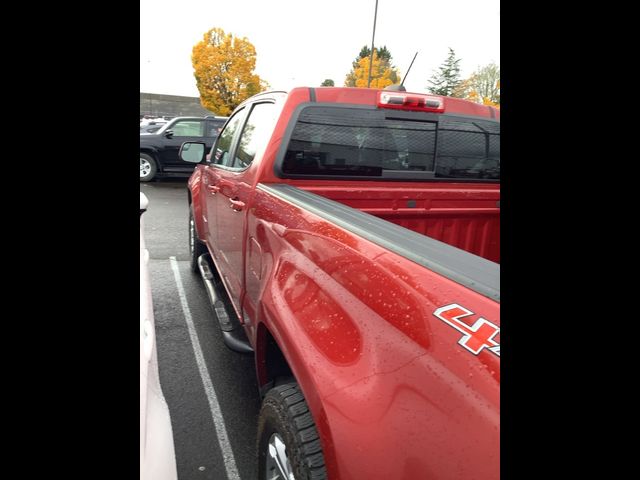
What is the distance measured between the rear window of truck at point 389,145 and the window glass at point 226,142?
0.91m

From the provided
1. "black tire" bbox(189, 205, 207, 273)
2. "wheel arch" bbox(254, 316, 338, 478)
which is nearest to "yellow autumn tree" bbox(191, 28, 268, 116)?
"black tire" bbox(189, 205, 207, 273)

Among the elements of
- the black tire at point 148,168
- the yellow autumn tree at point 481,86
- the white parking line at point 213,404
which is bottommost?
the white parking line at point 213,404

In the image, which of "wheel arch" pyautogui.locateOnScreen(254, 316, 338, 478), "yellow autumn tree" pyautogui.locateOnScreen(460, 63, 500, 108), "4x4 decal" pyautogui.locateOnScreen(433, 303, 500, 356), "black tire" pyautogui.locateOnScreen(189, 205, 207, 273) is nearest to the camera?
"4x4 decal" pyautogui.locateOnScreen(433, 303, 500, 356)

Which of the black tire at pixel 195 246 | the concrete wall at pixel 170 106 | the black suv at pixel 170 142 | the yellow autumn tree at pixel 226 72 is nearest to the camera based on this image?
the black tire at pixel 195 246

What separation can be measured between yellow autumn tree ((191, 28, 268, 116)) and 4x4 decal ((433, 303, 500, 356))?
36665mm

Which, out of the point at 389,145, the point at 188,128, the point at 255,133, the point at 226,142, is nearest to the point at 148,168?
the point at 188,128

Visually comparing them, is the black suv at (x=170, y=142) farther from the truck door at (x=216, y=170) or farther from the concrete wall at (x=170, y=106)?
the concrete wall at (x=170, y=106)

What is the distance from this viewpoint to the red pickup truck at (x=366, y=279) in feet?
2.99

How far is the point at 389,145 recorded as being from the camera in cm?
279

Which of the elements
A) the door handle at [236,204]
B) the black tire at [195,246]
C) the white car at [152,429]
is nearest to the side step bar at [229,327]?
the door handle at [236,204]

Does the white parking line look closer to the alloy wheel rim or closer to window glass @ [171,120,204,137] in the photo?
the alloy wheel rim

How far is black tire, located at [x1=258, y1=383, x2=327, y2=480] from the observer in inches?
51.8
